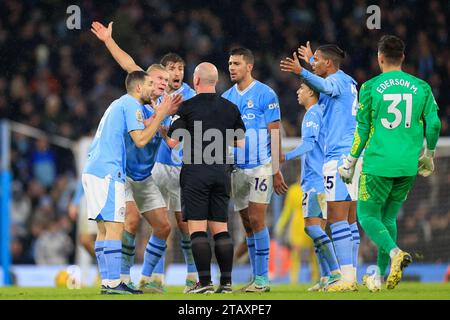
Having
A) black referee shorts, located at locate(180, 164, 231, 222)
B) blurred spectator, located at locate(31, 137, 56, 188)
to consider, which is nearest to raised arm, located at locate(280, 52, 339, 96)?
black referee shorts, located at locate(180, 164, 231, 222)

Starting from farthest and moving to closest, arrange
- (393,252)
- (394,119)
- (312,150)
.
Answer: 1. (312,150)
2. (394,119)
3. (393,252)

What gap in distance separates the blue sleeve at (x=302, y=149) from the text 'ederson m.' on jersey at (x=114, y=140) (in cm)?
164

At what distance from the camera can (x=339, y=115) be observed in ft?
34.8

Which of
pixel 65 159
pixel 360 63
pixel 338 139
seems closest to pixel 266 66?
pixel 360 63

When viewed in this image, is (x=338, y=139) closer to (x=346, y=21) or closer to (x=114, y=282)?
(x=114, y=282)

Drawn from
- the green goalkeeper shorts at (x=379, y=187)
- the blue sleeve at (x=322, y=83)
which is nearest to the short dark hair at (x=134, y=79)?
the blue sleeve at (x=322, y=83)

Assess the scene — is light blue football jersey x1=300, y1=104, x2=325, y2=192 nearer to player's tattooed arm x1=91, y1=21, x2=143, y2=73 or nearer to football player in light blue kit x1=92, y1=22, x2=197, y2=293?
football player in light blue kit x1=92, y1=22, x2=197, y2=293

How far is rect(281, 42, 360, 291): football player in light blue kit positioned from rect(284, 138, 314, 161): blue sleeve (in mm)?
166

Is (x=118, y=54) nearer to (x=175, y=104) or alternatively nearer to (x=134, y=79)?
(x=134, y=79)

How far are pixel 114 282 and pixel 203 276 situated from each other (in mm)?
816

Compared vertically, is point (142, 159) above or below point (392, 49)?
below

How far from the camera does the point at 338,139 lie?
34.7ft

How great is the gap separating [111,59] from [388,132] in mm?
12280

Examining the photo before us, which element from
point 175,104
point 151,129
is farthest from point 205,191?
point 175,104
